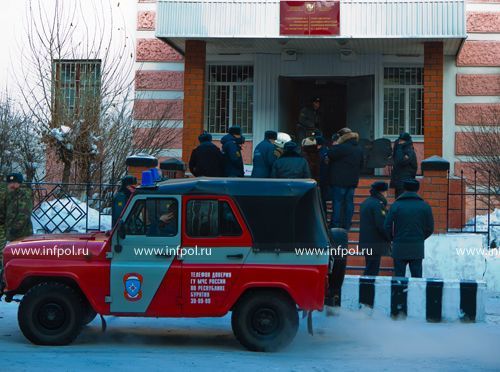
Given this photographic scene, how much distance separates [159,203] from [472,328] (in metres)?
4.56

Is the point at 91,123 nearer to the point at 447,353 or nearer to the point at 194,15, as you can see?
the point at 194,15

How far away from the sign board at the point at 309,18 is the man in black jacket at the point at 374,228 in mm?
5592

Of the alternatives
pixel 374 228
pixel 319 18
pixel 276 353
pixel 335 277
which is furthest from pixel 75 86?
pixel 276 353

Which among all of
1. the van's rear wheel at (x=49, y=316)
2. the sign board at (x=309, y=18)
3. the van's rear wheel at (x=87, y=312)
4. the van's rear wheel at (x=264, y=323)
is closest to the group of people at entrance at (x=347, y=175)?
the sign board at (x=309, y=18)

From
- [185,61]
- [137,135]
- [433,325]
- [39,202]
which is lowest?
[433,325]

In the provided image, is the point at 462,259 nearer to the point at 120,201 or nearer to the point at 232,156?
the point at 232,156

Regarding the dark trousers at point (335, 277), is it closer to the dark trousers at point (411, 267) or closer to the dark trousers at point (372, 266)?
the dark trousers at point (411, 267)

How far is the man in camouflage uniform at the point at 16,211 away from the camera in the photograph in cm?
1252

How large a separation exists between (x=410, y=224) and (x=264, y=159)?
10.4ft

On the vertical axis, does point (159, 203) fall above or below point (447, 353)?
above

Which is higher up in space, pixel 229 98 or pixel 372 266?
pixel 229 98

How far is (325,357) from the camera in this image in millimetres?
9188

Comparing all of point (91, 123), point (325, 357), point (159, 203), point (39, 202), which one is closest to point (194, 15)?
point (91, 123)

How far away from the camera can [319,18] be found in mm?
17344
